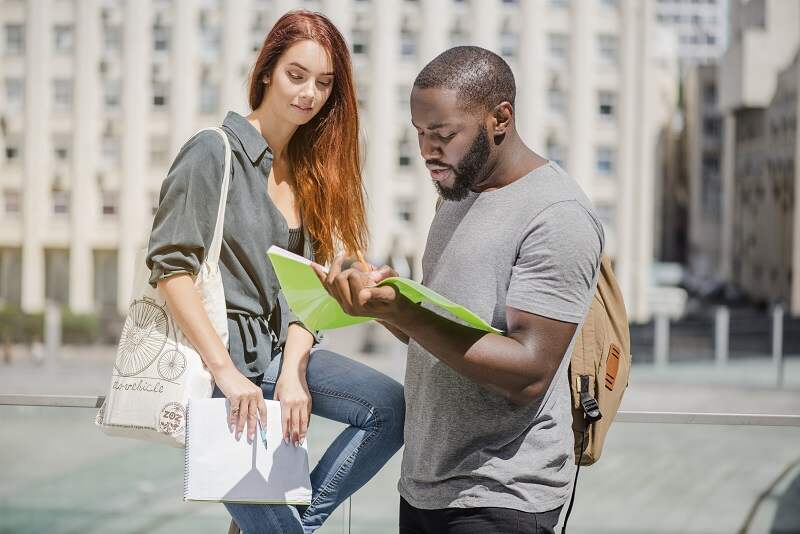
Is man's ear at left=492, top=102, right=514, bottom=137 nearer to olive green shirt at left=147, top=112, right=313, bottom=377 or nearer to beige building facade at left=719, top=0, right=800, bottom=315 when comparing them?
olive green shirt at left=147, top=112, right=313, bottom=377

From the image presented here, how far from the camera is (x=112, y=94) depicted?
4341 cm

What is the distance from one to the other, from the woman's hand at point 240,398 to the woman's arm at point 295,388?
0.07m

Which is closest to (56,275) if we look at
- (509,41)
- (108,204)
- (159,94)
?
(108,204)

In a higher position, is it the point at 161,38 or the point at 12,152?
the point at 161,38

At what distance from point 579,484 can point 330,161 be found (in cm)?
205

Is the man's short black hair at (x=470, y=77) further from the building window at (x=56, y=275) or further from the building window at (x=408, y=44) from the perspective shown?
the building window at (x=56, y=275)

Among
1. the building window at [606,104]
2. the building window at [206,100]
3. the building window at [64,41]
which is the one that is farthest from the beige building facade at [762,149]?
the building window at [64,41]

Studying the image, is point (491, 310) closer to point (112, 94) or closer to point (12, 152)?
point (112, 94)

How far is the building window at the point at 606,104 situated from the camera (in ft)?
144

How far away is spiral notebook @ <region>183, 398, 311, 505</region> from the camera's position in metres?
2.45

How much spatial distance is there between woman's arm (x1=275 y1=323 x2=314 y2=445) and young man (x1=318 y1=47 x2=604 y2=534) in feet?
1.33

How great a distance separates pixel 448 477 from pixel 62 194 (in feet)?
146

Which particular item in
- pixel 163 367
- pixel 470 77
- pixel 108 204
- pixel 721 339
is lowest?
pixel 721 339

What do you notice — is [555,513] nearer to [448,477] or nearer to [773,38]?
[448,477]
